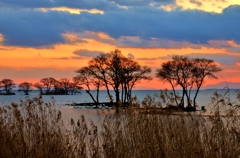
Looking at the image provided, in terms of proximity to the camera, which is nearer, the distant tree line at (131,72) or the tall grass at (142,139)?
the tall grass at (142,139)

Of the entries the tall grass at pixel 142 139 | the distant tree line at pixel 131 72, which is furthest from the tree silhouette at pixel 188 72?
the tall grass at pixel 142 139

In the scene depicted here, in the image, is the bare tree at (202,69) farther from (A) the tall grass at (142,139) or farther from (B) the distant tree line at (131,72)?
(A) the tall grass at (142,139)

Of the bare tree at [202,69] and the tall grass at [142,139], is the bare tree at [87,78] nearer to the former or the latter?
the bare tree at [202,69]

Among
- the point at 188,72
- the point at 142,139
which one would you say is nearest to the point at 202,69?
the point at 188,72

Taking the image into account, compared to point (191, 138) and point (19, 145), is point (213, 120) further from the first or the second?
point (19, 145)

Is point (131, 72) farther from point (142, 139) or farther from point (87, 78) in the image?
point (142, 139)

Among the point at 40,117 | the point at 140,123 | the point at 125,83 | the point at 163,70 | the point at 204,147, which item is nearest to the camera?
the point at 204,147

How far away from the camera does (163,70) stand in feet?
174

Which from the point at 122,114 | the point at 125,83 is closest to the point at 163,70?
the point at 125,83

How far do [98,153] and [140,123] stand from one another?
43.0 inches

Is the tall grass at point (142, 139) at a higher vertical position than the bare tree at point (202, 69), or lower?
lower

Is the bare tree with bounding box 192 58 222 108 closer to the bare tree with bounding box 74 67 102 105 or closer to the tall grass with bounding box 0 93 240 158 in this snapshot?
the bare tree with bounding box 74 67 102 105

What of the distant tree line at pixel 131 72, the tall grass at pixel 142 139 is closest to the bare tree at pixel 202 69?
the distant tree line at pixel 131 72

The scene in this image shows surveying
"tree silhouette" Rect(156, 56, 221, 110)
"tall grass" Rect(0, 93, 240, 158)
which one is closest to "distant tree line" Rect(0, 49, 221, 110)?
"tree silhouette" Rect(156, 56, 221, 110)
